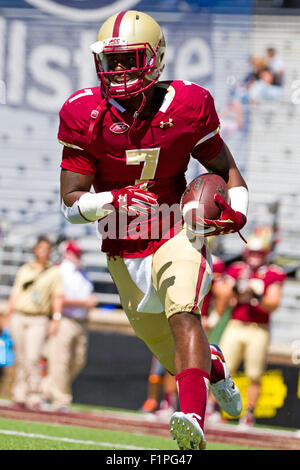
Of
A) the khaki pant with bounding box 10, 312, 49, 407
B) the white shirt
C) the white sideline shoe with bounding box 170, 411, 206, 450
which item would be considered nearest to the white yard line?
the white sideline shoe with bounding box 170, 411, 206, 450

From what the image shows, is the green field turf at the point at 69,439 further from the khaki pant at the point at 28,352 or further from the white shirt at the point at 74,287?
the white shirt at the point at 74,287

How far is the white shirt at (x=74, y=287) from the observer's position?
7.36 m

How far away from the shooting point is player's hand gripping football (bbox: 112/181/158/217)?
129 inches

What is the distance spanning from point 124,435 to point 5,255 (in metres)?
5.13

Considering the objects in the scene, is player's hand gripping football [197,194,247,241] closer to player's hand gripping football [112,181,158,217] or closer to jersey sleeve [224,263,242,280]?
player's hand gripping football [112,181,158,217]

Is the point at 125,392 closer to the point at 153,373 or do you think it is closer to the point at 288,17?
the point at 153,373

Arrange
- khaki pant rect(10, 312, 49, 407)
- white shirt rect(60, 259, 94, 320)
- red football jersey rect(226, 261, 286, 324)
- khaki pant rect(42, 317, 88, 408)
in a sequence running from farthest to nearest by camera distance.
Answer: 1. white shirt rect(60, 259, 94, 320)
2. khaki pant rect(42, 317, 88, 408)
3. khaki pant rect(10, 312, 49, 407)
4. red football jersey rect(226, 261, 286, 324)

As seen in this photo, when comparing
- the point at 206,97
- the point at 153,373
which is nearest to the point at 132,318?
the point at 206,97

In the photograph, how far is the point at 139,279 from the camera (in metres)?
3.54

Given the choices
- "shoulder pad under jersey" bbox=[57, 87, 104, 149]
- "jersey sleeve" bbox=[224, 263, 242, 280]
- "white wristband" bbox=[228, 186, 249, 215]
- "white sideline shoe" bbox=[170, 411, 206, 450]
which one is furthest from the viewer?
"jersey sleeve" bbox=[224, 263, 242, 280]

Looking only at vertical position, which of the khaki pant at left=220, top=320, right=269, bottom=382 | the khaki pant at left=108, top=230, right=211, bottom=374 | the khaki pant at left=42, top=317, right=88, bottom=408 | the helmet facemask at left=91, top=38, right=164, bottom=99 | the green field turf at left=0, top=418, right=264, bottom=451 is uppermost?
the helmet facemask at left=91, top=38, right=164, bottom=99

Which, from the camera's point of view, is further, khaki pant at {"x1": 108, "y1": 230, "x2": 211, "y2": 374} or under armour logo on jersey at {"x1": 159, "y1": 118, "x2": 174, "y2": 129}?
under armour logo on jersey at {"x1": 159, "y1": 118, "x2": 174, "y2": 129}

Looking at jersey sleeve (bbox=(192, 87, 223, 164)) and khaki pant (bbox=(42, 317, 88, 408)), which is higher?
jersey sleeve (bbox=(192, 87, 223, 164))

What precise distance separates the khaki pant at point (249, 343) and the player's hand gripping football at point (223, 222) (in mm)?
3569
